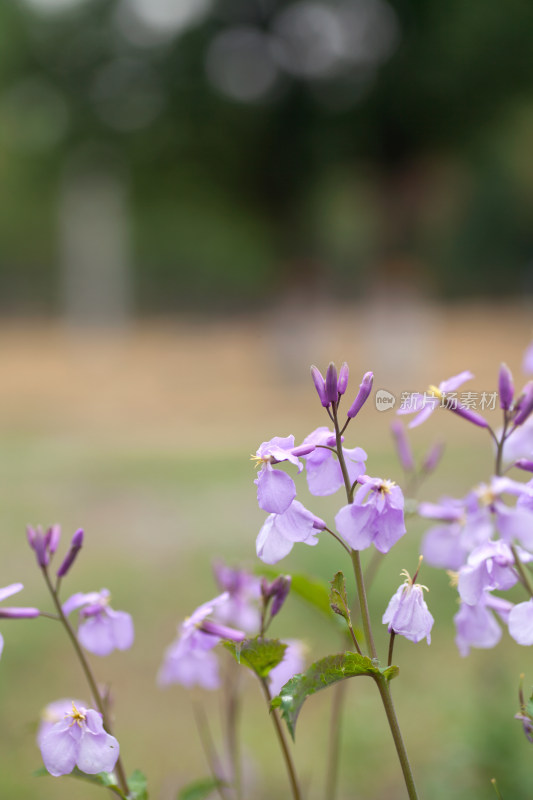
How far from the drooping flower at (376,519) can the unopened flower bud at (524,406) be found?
11 cm

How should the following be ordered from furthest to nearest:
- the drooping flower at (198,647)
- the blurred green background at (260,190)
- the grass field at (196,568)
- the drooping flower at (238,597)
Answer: the blurred green background at (260,190)
the grass field at (196,568)
the drooping flower at (238,597)
the drooping flower at (198,647)

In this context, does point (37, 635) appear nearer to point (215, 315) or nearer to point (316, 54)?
point (215, 315)

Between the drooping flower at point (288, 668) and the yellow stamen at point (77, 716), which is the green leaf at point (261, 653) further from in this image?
the drooping flower at point (288, 668)

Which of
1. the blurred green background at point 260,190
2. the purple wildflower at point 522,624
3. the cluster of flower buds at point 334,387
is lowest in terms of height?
the purple wildflower at point 522,624

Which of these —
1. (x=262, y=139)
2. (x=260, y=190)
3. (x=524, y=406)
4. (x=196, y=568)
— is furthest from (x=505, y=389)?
(x=262, y=139)

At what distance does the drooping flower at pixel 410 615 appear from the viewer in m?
0.39

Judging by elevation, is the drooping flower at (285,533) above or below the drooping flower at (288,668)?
above

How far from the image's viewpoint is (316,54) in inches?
429

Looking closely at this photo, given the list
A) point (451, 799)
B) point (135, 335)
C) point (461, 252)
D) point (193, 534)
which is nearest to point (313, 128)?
point (461, 252)

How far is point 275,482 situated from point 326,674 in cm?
10

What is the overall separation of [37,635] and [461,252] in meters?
9.28

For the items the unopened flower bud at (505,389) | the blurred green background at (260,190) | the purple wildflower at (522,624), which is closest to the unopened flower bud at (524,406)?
the unopened flower bud at (505,389)

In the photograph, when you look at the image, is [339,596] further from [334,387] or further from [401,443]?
[401,443]

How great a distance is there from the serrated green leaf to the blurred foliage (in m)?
9.84
